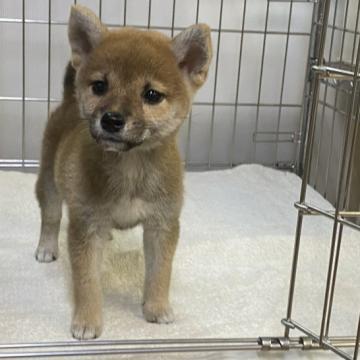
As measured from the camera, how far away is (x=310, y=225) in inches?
78.5

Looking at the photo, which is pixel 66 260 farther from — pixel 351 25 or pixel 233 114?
pixel 351 25

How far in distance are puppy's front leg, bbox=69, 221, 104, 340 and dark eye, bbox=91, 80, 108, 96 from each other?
0.94 ft

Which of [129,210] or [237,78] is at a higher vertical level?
[237,78]

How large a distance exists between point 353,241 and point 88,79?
3.28 feet

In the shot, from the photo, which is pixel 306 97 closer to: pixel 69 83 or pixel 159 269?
pixel 69 83

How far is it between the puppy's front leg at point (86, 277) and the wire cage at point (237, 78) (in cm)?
108

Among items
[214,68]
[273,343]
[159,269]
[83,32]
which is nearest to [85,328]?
[159,269]

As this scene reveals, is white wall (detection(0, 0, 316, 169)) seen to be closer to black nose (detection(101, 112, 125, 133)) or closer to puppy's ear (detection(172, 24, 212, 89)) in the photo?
puppy's ear (detection(172, 24, 212, 89))

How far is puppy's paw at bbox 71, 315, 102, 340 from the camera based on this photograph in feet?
4.25

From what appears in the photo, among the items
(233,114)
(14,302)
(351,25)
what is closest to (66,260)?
(14,302)

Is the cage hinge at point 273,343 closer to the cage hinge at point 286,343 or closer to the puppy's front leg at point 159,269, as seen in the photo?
the cage hinge at point 286,343

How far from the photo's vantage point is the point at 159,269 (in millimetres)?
1390

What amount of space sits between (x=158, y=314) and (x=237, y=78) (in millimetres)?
1319

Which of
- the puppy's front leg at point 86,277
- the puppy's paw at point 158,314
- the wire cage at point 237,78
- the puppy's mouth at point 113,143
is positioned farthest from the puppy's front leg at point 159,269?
the wire cage at point 237,78
